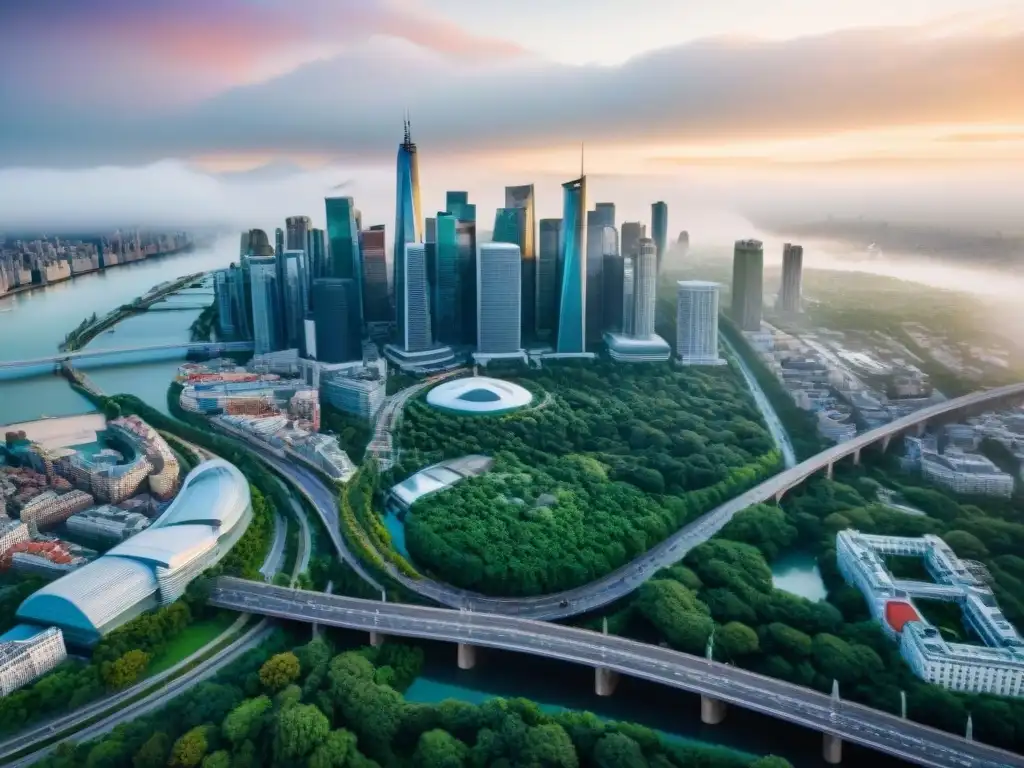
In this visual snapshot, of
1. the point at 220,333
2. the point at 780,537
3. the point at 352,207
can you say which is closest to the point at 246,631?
the point at 780,537

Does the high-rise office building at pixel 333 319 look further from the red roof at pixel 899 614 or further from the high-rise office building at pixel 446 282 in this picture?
the red roof at pixel 899 614

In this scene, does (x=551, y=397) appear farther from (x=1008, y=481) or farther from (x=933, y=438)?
(x=1008, y=481)

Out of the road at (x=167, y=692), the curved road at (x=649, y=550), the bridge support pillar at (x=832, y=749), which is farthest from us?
the curved road at (x=649, y=550)

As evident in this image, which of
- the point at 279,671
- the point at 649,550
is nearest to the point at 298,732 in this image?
the point at 279,671

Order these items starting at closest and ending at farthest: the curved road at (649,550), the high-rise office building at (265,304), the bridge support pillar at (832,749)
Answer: the bridge support pillar at (832,749) < the curved road at (649,550) < the high-rise office building at (265,304)

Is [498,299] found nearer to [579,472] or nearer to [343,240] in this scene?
[343,240]

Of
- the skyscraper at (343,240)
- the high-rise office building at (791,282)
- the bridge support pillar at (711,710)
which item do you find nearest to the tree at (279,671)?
the bridge support pillar at (711,710)

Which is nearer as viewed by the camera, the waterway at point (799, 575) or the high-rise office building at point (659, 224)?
the waterway at point (799, 575)

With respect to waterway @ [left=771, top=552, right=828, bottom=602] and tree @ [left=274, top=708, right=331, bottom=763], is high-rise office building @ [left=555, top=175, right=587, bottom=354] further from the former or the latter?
tree @ [left=274, top=708, right=331, bottom=763]
